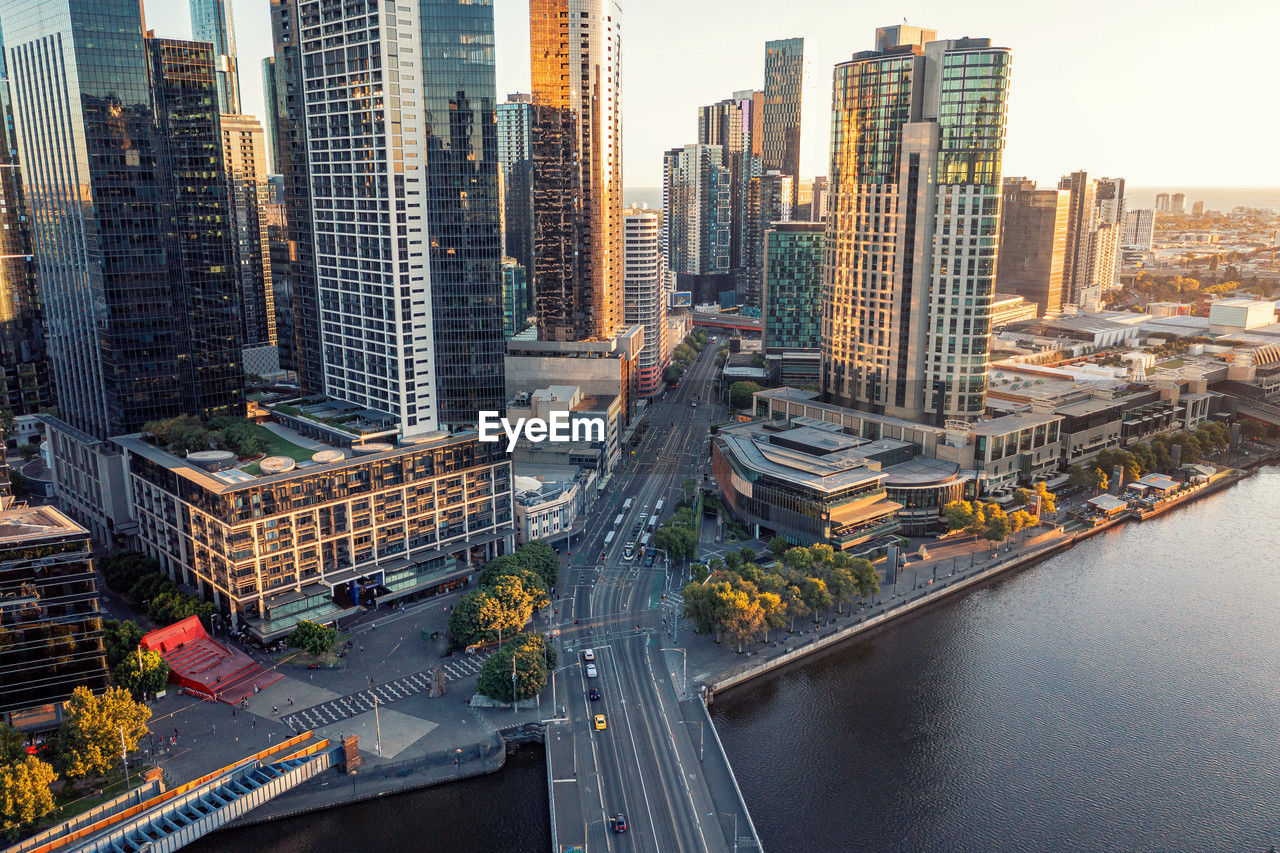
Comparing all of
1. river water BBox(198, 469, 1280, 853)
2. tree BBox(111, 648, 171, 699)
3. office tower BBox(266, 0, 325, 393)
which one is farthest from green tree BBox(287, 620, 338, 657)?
office tower BBox(266, 0, 325, 393)

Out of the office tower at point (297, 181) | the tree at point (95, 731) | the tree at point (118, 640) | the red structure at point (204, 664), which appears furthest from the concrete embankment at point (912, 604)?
the office tower at point (297, 181)

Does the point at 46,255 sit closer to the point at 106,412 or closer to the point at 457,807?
the point at 106,412

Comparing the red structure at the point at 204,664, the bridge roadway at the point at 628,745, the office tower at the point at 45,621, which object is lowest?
the bridge roadway at the point at 628,745

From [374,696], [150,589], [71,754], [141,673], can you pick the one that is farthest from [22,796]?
[150,589]

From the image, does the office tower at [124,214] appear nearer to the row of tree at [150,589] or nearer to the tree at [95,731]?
the row of tree at [150,589]

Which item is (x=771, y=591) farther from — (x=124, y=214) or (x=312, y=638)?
(x=124, y=214)

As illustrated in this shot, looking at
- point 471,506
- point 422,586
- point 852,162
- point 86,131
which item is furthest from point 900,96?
point 86,131

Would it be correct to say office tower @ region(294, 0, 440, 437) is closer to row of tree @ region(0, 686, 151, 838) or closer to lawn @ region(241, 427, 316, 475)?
lawn @ region(241, 427, 316, 475)

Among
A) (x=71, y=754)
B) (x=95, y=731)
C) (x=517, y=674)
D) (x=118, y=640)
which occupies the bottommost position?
(x=517, y=674)
